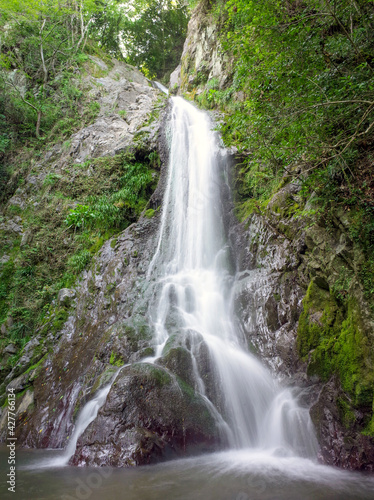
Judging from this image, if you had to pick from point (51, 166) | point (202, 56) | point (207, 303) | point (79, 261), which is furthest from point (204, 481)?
point (202, 56)

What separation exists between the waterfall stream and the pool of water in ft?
1.57

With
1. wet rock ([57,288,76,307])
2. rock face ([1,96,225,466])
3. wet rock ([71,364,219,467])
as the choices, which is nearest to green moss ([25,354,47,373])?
rock face ([1,96,225,466])

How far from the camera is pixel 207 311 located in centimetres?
669

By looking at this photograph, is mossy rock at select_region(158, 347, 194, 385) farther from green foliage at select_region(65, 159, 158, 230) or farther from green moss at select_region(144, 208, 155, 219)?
green foliage at select_region(65, 159, 158, 230)

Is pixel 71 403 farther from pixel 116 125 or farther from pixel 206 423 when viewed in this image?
pixel 116 125

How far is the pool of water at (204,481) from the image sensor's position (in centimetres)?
279

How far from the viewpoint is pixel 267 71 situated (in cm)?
509

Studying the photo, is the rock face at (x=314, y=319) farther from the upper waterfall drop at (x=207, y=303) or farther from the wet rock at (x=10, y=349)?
the wet rock at (x=10, y=349)

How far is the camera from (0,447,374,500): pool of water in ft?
9.14

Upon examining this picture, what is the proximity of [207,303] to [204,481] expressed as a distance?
399 cm

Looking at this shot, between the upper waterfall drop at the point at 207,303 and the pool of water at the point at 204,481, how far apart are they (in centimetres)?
50

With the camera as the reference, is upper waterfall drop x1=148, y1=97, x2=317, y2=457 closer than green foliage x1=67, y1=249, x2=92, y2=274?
Yes

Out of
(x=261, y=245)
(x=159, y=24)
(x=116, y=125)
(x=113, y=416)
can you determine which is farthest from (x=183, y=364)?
(x=159, y=24)

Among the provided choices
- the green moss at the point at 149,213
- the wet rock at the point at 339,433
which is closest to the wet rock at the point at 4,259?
the green moss at the point at 149,213
